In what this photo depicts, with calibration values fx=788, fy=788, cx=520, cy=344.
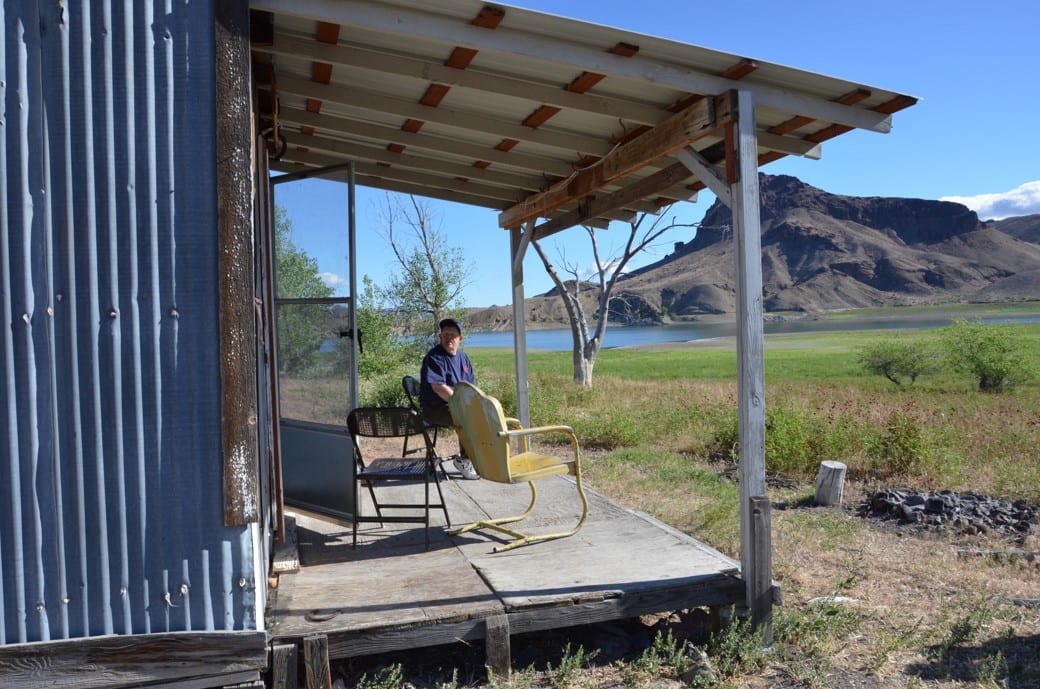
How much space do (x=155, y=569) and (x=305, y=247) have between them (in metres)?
3.01

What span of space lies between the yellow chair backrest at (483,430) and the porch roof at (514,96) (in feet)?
5.68

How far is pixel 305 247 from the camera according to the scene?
18.7ft

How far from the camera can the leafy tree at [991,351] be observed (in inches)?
743

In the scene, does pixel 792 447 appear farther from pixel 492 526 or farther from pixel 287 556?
pixel 287 556

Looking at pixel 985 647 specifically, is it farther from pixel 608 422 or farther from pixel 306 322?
pixel 608 422

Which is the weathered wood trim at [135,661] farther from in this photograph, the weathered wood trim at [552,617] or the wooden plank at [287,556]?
the wooden plank at [287,556]

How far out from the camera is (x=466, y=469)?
7.50 m

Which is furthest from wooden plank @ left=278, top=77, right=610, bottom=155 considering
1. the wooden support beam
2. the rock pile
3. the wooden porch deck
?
the rock pile

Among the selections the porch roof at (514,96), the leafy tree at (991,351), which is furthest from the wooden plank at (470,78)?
the leafy tree at (991,351)

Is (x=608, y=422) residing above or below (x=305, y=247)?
below

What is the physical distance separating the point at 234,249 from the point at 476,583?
2.18 m

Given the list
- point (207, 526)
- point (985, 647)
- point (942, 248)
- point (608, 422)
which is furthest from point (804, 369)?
point (942, 248)

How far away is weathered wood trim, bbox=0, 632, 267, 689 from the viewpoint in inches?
120

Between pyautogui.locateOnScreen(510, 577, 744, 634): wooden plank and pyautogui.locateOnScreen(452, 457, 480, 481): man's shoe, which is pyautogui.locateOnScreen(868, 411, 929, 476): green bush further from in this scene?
pyautogui.locateOnScreen(510, 577, 744, 634): wooden plank
